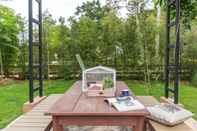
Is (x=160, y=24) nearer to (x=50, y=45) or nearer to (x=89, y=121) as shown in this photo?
(x=50, y=45)

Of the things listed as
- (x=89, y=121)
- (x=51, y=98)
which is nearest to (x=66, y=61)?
(x=51, y=98)

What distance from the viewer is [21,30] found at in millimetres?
9656

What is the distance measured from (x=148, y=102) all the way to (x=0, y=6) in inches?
254

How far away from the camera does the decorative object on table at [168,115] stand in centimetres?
244

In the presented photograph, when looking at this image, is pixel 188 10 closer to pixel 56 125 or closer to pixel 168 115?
pixel 168 115

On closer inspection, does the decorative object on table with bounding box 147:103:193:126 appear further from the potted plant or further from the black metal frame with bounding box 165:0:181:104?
the black metal frame with bounding box 165:0:181:104

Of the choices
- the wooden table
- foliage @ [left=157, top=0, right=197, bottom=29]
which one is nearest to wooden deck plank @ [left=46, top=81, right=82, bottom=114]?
the wooden table

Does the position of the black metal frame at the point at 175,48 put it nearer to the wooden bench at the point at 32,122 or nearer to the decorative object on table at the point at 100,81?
the decorative object on table at the point at 100,81

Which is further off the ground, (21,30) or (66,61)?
(21,30)

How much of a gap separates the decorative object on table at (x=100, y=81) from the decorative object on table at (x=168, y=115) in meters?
0.75

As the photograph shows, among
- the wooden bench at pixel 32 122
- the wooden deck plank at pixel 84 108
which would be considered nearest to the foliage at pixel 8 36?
the wooden bench at pixel 32 122

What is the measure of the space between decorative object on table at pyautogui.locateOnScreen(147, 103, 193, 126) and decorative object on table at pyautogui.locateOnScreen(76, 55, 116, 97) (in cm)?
75

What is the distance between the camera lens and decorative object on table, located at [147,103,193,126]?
244 cm

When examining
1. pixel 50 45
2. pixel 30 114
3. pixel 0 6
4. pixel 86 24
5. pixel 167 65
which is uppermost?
pixel 0 6
